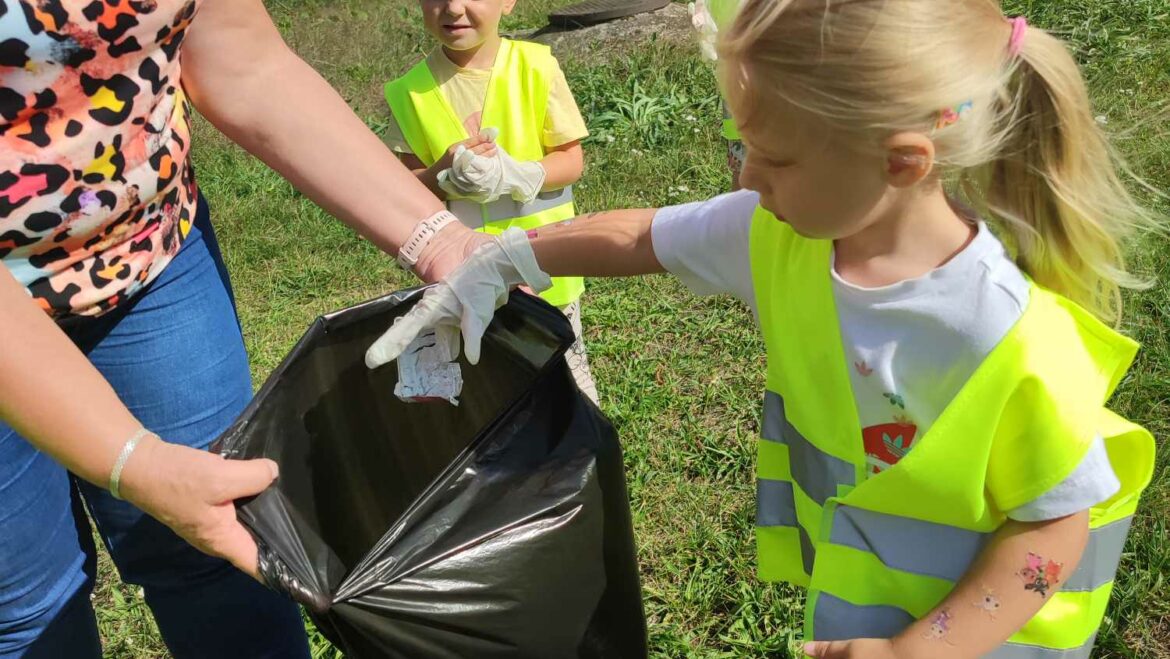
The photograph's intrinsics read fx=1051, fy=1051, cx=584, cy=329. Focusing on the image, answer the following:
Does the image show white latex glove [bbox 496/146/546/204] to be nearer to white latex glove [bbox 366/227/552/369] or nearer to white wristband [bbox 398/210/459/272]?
white wristband [bbox 398/210/459/272]

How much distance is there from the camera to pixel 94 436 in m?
1.25

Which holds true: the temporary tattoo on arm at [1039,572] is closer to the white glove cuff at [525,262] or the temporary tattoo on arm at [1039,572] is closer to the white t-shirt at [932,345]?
the white t-shirt at [932,345]

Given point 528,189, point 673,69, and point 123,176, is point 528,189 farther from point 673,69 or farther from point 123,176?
point 673,69

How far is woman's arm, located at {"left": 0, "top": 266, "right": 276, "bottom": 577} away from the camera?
47.6 inches

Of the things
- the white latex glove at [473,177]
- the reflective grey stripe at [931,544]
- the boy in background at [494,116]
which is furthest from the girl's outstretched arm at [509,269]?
the boy in background at [494,116]

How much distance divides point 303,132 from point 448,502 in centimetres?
70

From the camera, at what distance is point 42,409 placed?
Answer: 4.00ft

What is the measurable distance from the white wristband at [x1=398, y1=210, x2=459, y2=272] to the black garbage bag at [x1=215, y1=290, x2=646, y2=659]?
→ 9 centimetres

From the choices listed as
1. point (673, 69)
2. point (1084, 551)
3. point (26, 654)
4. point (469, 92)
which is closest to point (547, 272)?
point (1084, 551)

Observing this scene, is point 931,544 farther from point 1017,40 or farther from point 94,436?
point 94,436

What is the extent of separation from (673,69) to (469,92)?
9.74 feet

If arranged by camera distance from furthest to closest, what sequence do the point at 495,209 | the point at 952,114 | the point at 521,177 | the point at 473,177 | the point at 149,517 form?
the point at 495,209
the point at 521,177
the point at 473,177
the point at 149,517
the point at 952,114

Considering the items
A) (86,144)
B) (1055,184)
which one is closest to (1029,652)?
(1055,184)

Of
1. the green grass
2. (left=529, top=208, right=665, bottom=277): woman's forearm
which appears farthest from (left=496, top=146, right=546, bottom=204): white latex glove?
(left=529, top=208, right=665, bottom=277): woman's forearm
